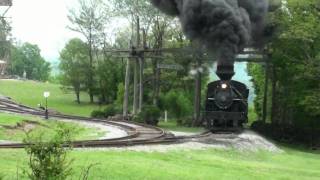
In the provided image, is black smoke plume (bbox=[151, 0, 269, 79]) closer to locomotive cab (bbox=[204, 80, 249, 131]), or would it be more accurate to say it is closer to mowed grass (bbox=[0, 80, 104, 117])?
locomotive cab (bbox=[204, 80, 249, 131])

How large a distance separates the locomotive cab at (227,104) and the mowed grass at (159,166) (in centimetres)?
247

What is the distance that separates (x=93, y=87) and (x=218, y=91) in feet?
149

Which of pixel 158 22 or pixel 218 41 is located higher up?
pixel 158 22

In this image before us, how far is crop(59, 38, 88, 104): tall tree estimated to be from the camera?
6988cm

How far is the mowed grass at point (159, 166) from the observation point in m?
14.0

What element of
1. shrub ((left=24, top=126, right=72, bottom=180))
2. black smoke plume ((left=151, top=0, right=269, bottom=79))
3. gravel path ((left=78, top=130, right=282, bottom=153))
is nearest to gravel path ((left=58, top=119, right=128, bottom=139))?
gravel path ((left=78, top=130, right=282, bottom=153))

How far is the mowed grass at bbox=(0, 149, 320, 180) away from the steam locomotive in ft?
8.14

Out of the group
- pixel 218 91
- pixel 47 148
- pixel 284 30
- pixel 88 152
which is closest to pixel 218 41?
pixel 218 91

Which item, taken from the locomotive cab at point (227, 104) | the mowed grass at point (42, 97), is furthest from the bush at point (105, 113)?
the locomotive cab at point (227, 104)

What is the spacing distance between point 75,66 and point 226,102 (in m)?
47.6

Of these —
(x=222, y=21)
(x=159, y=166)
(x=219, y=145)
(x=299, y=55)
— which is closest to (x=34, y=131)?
(x=219, y=145)

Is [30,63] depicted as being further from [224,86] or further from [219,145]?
[224,86]

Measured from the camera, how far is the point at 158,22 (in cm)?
5566

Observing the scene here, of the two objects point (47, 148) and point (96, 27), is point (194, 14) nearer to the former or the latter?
point (47, 148)
